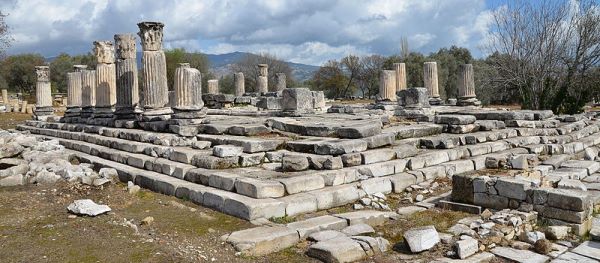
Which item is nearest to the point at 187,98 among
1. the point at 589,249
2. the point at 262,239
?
the point at 262,239

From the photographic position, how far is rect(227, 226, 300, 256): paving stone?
5445 millimetres

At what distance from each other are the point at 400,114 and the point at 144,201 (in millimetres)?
10557

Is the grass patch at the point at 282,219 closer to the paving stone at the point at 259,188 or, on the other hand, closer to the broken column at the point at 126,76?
the paving stone at the point at 259,188

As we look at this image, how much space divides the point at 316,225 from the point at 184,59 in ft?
171

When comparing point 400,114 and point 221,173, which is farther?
point 400,114

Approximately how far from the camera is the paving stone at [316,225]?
5.95 metres

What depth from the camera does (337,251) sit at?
510 centimetres

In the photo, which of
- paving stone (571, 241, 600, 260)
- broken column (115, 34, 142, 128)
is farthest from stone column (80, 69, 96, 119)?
paving stone (571, 241, 600, 260)

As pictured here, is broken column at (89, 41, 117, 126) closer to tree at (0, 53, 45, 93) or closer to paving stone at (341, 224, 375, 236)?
paving stone at (341, 224, 375, 236)

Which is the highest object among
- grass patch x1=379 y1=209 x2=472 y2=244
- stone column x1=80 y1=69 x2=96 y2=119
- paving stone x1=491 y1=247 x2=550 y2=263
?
stone column x1=80 y1=69 x2=96 y2=119

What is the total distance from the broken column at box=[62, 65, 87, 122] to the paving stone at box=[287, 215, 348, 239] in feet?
52.4

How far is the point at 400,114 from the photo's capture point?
16438 mm

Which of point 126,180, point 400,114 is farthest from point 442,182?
point 400,114

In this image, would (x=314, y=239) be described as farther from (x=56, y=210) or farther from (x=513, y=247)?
(x=56, y=210)
